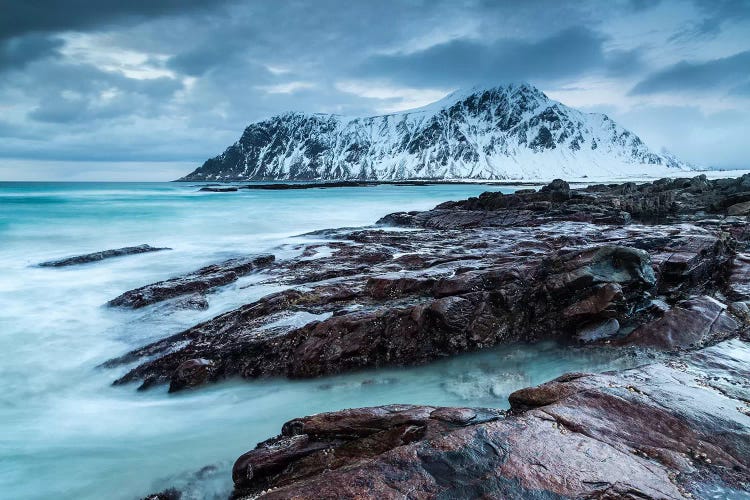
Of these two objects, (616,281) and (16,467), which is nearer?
(16,467)

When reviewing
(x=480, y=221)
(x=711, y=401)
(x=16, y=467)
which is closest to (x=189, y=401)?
(x=16, y=467)

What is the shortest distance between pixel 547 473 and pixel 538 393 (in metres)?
1.40

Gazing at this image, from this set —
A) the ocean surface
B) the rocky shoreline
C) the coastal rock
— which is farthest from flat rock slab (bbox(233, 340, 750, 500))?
the coastal rock

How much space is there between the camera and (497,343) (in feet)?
26.8

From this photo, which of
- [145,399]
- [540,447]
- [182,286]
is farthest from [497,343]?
[182,286]

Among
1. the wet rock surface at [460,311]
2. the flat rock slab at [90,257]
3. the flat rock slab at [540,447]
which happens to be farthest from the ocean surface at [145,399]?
the flat rock slab at [90,257]

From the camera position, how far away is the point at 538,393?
14.5 ft

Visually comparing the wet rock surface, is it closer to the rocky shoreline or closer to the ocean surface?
the rocky shoreline

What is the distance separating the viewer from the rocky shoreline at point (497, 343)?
3.21m

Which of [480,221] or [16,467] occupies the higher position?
[480,221]

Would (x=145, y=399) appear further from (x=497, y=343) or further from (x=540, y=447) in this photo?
(x=540, y=447)

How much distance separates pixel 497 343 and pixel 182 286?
8.94m

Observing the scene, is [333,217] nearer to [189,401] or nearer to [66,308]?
[66,308]

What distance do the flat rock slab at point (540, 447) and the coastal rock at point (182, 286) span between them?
8678 millimetres
